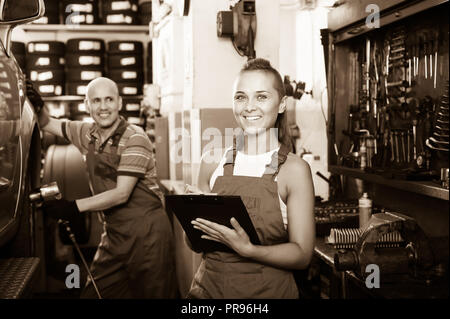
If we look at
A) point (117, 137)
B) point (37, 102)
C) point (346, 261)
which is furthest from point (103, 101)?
point (346, 261)

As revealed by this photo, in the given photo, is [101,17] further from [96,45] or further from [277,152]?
[277,152]

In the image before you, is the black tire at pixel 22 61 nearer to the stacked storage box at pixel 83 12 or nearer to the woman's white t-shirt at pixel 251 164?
the stacked storage box at pixel 83 12

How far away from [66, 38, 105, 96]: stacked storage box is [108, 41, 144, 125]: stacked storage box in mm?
128

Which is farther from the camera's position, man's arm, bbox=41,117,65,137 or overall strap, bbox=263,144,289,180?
man's arm, bbox=41,117,65,137

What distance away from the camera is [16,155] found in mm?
2475

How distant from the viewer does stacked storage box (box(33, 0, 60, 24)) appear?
19.4 feet

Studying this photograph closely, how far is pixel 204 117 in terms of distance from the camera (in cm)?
367

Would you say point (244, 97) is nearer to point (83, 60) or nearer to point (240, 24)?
point (240, 24)

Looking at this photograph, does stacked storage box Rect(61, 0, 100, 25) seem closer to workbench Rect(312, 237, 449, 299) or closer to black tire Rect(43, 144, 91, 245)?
black tire Rect(43, 144, 91, 245)

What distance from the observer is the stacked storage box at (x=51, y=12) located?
19.4 feet

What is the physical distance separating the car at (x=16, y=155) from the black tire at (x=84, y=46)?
10.3 ft

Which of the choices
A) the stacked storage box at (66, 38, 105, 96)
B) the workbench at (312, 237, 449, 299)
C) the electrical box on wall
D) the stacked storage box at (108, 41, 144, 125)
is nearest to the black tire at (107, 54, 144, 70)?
the stacked storage box at (108, 41, 144, 125)

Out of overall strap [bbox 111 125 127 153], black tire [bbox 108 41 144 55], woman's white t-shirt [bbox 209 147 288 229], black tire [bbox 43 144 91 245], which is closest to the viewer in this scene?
woman's white t-shirt [bbox 209 147 288 229]

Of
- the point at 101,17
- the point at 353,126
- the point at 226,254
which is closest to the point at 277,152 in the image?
the point at 226,254
